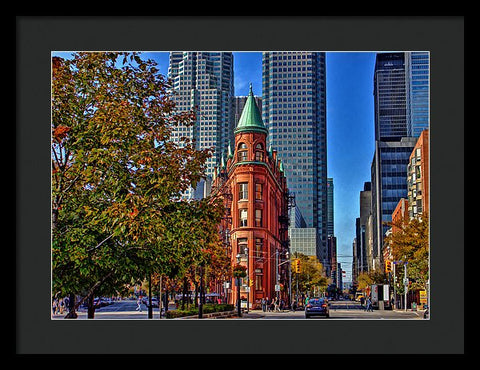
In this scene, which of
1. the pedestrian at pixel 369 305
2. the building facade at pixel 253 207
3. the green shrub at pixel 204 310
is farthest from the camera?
the pedestrian at pixel 369 305

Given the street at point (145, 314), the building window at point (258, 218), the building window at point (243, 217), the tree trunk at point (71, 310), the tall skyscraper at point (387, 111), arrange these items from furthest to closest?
the tall skyscraper at point (387, 111)
the building window at point (258, 218)
the building window at point (243, 217)
the street at point (145, 314)
the tree trunk at point (71, 310)

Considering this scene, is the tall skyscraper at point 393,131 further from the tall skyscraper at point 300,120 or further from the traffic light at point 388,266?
the tall skyscraper at point 300,120

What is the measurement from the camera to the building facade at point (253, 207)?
2868 centimetres

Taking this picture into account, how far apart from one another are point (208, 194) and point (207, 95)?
21.4 ft

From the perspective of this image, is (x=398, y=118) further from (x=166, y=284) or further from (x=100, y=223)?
(x=100, y=223)

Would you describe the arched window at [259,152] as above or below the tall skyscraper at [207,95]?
below

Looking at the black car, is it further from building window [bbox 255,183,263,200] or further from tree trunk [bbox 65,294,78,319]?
tree trunk [bbox 65,294,78,319]

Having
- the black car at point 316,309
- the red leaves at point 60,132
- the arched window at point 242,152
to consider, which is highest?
the arched window at point 242,152

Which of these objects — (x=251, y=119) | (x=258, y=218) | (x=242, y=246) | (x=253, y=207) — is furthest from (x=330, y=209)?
(x=251, y=119)

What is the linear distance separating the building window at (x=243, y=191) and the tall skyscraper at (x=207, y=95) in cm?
183

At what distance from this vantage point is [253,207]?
30.5 m

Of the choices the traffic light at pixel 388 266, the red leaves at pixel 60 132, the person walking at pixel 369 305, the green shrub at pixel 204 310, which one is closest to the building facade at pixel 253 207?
the green shrub at pixel 204 310
